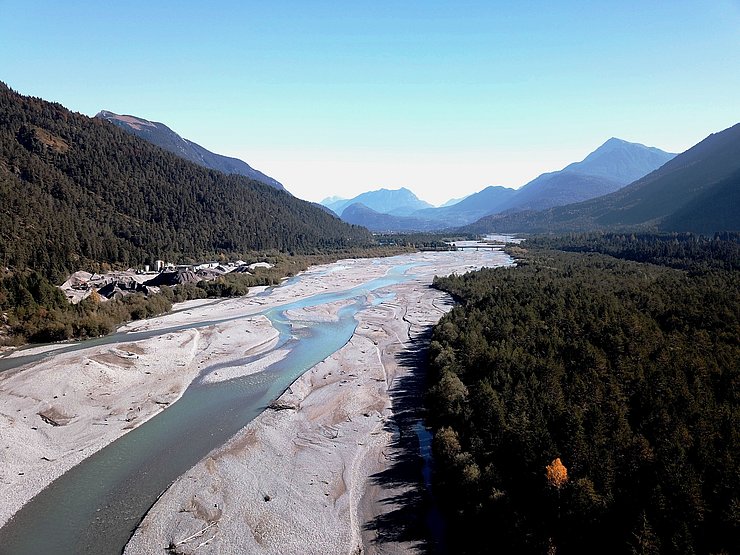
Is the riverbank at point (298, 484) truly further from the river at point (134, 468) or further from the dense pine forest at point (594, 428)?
the dense pine forest at point (594, 428)

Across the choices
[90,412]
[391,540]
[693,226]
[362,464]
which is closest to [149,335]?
[90,412]

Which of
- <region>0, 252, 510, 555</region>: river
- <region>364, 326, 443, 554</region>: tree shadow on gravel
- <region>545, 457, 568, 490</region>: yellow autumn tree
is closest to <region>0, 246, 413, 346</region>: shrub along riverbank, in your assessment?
<region>0, 252, 510, 555</region>: river

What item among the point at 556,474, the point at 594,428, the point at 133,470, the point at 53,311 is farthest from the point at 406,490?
the point at 53,311

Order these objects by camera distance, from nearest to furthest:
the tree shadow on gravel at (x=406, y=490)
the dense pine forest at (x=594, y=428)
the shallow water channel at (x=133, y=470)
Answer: the dense pine forest at (x=594, y=428) → the shallow water channel at (x=133, y=470) → the tree shadow on gravel at (x=406, y=490)

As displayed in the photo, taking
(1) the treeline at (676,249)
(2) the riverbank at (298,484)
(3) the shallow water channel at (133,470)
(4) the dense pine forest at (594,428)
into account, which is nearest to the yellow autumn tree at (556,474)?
(4) the dense pine forest at (594,428)

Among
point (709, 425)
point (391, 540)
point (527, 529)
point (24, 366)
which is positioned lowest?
point (391, 540)

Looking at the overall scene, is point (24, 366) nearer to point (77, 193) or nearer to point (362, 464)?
point (362, 464)
